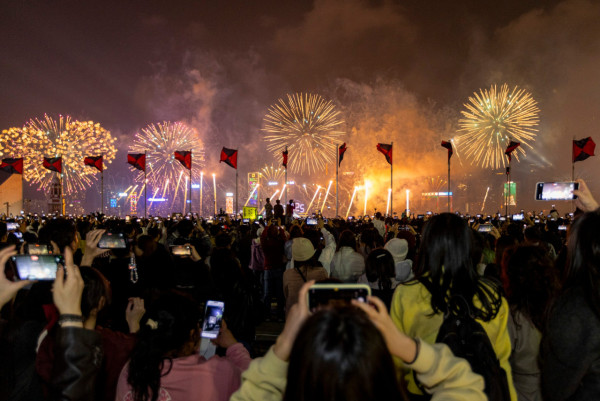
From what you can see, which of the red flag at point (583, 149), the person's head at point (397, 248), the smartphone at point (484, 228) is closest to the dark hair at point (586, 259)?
the person's head at point (397, 248)

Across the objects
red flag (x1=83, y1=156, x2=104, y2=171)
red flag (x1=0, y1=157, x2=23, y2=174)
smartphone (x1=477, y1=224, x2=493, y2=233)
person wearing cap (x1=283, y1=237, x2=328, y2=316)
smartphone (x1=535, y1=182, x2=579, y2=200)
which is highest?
red flag (x1=83, y1=156, x2=104, y2=171)

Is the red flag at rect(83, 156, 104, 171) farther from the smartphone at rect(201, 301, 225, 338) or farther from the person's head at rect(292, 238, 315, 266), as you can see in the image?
the smartphone at rect(201, 301, 225, 338)

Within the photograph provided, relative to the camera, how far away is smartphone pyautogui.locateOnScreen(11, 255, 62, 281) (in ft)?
9.57

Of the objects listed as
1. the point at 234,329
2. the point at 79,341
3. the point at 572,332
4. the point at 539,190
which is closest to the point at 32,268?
the point at 79,341

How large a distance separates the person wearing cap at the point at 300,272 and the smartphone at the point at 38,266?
3.63 metres

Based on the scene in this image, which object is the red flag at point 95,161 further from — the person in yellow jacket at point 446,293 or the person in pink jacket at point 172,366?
the person in yellow jacket at point 446,293

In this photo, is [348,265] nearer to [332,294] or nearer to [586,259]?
[586,259]

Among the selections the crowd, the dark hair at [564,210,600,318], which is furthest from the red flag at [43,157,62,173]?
the dark hair at [564,210,600,318]

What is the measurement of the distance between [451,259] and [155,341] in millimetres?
1972

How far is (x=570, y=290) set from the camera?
2.51 meters

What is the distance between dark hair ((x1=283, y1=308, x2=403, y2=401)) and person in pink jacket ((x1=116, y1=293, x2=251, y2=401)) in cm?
132

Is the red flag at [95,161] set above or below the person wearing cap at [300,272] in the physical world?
above

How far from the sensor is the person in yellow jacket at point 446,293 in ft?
8.75

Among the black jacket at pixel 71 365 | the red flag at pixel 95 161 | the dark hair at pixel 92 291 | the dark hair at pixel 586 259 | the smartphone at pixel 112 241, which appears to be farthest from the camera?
the red flag at pixel 95 161
